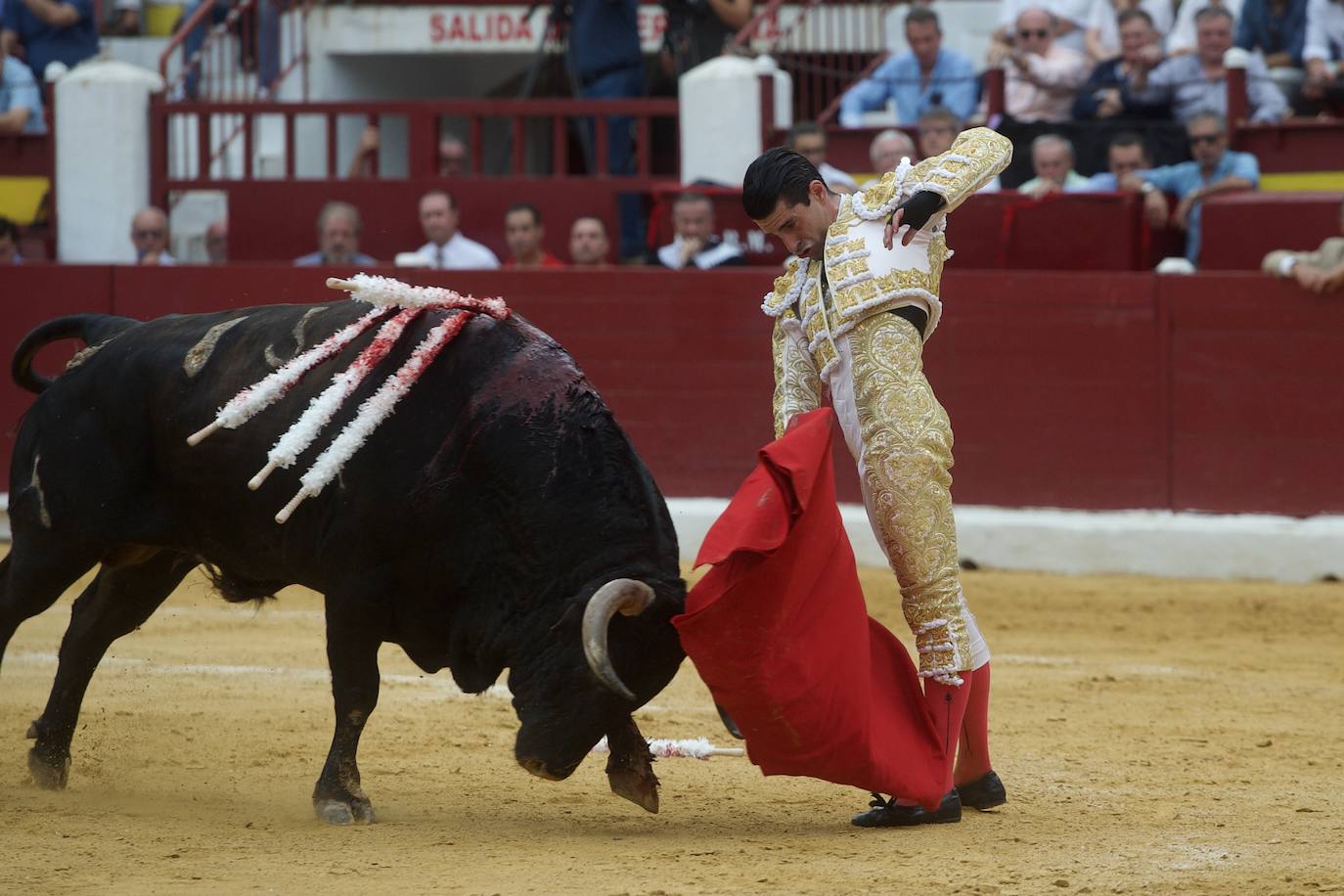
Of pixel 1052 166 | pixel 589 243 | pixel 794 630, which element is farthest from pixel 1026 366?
pixel 794 630

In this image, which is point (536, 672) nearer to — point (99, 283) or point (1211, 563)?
point (1211, 563)

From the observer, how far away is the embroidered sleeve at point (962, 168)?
3.99m

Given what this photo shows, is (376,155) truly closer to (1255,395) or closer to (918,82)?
(918,82)

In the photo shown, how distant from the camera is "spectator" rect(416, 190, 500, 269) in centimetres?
899

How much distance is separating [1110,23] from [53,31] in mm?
6010

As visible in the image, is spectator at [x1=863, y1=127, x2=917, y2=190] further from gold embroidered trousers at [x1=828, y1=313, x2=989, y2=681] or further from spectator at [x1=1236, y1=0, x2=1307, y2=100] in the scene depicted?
gold embroidered trousers at [x1=828, y1=313, x2=989, y2=681]

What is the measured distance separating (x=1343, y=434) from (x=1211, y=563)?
698 millimetres

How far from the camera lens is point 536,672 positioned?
4078mm

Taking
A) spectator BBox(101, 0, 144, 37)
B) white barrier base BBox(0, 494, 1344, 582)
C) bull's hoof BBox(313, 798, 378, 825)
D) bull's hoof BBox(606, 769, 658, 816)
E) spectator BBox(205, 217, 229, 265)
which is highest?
spectator BBox(101, 0, 144, 37)

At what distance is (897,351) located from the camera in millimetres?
4055

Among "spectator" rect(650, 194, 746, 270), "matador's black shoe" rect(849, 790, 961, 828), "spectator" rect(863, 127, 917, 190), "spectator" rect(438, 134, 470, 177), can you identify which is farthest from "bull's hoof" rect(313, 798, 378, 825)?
"spectator" rect(438, 134, 470, 177)

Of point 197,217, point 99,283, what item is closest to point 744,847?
point 99,283

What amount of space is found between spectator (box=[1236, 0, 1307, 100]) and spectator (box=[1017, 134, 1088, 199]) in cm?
133

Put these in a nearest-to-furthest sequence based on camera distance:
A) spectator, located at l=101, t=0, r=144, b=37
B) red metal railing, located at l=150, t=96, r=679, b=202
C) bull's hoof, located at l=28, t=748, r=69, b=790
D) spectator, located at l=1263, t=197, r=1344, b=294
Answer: bull's hoof, located at l=28, t=748, r=69, b=790 < spectator, located at l=1263, t=197, r=1344, b=294 < red metal railing, located at l=150, t=96, r=679, b=202 < spectator, located at l=101, t=0, r=144, b=37
